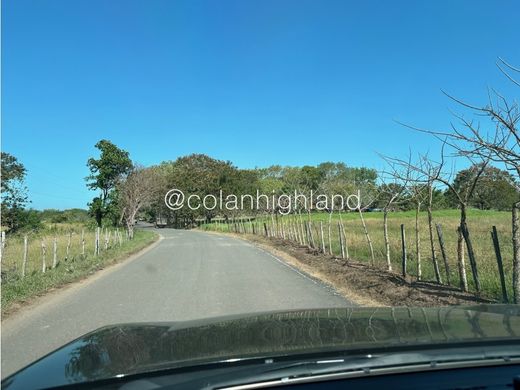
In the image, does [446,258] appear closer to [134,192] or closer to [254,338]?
[254,338]

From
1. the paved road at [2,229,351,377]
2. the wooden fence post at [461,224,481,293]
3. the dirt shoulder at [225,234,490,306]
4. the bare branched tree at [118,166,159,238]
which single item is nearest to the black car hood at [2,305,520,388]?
the paved road at [2,229,351,377]

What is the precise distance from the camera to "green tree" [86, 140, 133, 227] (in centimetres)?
5644

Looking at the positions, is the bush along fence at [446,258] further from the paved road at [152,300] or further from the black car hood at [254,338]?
the black car hood at [254,338]

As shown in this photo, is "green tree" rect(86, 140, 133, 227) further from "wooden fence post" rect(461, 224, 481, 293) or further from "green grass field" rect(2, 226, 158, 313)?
"wooden fence post" rect(461, 224, 481, 293)

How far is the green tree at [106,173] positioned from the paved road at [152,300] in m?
40.9

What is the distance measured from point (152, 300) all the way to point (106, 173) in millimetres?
48279

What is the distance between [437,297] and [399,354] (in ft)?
27.6

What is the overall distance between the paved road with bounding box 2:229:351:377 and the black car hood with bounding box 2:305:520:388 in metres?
3.43

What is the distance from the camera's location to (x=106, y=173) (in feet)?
186

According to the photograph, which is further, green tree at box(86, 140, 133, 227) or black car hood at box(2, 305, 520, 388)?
green tree at box(86, 140, 133, 227)

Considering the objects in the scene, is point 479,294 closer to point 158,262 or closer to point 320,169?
point 158,262

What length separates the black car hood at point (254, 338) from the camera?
230 cm

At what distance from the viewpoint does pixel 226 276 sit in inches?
604

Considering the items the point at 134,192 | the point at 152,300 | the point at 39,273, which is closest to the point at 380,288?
the point at 152,300
